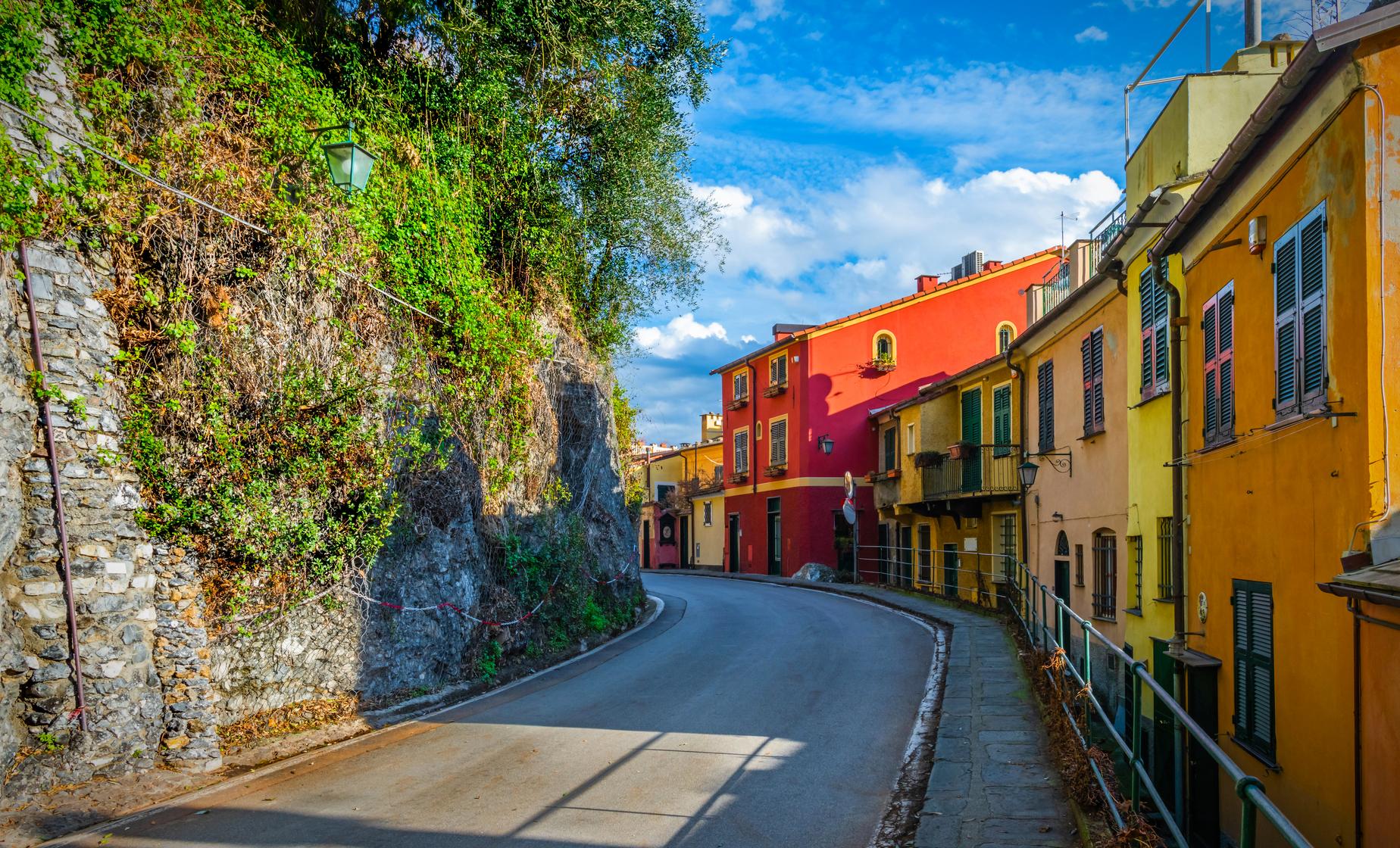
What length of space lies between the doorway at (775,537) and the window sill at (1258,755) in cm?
2800

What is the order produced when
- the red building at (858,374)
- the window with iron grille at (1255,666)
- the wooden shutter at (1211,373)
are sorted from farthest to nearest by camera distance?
the red building at (858,374), the wooden shutter at (1211,373), the window with iron grille at (1255,666)

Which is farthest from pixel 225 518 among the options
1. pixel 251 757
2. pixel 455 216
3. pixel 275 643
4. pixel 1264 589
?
pixel 1264 589

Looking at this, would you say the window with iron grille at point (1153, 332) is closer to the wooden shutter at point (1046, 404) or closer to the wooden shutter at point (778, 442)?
the wooden shutter at point (1046, 404)

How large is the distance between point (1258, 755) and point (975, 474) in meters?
14.4

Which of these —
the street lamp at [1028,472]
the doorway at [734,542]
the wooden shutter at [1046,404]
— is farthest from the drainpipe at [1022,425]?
the doorway at [734,542]

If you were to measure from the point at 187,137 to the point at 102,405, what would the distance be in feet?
11.5

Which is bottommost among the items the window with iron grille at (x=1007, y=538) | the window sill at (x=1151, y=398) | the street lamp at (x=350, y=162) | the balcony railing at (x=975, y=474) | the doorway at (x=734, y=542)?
the doorway at (x=734, y=542)

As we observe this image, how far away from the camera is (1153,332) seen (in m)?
12.6

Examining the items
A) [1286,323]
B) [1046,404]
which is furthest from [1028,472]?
[1286,323]

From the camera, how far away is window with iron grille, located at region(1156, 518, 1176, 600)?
12.5 m

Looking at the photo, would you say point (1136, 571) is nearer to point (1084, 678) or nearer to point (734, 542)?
point (1084, 678)

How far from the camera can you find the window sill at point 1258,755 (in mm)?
8523

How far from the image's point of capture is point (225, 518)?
9.73 metres

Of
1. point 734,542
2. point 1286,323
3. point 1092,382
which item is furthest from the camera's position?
point 734,542
